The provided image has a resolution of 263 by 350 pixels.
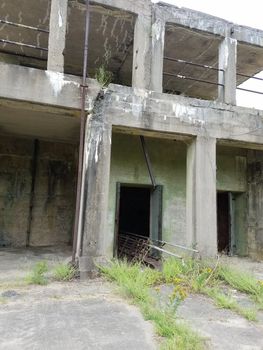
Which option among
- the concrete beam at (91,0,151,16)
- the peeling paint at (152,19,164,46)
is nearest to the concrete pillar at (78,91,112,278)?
the peeling paint at (152,19,164,46)

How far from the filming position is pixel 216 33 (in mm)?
8047

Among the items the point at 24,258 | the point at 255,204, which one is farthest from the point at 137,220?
the point at 24,258

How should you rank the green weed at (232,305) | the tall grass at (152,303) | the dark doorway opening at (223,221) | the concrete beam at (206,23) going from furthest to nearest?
the dark doorway opening at (223,221) → the concrete beam at (206,23) → the green weed at (232,305) → the tall grass at (152,303)

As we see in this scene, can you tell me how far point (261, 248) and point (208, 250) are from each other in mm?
3009

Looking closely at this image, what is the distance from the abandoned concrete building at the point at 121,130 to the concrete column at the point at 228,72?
0.09 ft

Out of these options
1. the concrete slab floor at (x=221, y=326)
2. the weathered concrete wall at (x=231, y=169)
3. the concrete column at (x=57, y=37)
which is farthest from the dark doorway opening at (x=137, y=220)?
the concrete column at (x=57, y=37)

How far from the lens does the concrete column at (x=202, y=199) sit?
23.1ft

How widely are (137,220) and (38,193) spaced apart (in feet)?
16.2

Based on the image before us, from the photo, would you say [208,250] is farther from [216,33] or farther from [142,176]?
[216,33]

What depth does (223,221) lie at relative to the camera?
1084 centimetres

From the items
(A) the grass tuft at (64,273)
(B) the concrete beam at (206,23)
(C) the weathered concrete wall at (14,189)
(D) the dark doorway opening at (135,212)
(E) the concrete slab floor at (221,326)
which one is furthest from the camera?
(D) the dark doorway opening at (135,212)

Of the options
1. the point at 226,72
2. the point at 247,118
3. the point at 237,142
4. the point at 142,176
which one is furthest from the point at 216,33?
the point at 142,176

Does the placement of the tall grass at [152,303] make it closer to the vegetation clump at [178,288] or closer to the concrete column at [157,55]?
the vegetation clump at [178,288]

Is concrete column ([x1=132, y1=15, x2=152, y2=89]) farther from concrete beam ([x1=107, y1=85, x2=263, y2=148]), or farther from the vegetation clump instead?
the vegetation clump
